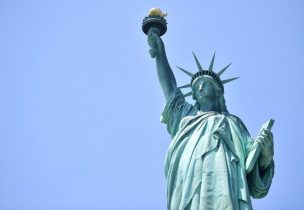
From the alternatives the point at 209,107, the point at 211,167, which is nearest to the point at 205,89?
the point at 209,107

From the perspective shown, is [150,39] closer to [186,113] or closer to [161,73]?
[161,73]

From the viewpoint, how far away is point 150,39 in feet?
52.2

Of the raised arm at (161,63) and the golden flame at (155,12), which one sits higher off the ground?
the golden flame at (155,12)

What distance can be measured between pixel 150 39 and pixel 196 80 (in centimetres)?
158

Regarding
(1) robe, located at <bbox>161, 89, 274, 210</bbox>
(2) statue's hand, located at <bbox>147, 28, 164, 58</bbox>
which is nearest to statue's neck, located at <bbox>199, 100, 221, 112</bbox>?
(1) robe, located at <bbox>161, 89, 274, 210</bbox>

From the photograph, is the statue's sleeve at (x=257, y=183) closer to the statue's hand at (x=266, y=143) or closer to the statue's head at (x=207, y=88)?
the statue's hand at (x=266, y=143)

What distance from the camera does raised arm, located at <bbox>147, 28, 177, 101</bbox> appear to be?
15454 millimetres

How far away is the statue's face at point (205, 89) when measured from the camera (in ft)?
48.4

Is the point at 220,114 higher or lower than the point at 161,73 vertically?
lower

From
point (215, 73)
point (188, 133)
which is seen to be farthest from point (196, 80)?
point (188, 133)

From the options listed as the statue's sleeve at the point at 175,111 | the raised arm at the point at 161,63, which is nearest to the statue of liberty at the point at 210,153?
the statue's sleeve at the point at 175,111

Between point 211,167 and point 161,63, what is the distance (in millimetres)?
3553

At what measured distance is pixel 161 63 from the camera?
1574cm

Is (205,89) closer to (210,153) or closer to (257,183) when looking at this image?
(210,153)
